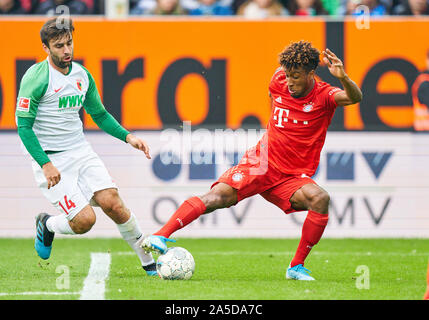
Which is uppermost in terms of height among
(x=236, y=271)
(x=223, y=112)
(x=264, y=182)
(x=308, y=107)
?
(x=308, y=107)

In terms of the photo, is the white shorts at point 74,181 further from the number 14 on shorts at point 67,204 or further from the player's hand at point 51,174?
the player's hand at point 51,174

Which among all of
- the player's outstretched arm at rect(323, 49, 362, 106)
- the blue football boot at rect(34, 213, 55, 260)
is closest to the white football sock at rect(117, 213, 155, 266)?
the blue football boot at rect(34, 213, 55, 260)

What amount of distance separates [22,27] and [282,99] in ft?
17.7

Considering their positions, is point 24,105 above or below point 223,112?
above

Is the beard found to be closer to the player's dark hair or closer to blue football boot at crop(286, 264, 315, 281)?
the player's dark hair

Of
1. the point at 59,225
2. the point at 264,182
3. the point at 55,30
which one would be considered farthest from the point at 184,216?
the point at 55,30

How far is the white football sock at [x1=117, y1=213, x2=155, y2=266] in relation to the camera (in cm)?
769

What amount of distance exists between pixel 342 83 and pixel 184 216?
5.74 feet

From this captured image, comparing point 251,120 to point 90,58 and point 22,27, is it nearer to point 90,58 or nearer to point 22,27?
point 90,58

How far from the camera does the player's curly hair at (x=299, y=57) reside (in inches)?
289

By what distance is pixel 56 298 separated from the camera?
6.32 m

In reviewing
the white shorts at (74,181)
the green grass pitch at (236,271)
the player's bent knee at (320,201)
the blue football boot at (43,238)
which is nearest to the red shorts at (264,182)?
the player's bent knee at (320,201)

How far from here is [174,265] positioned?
7.15 metres

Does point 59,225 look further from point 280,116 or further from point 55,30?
point 280,116
